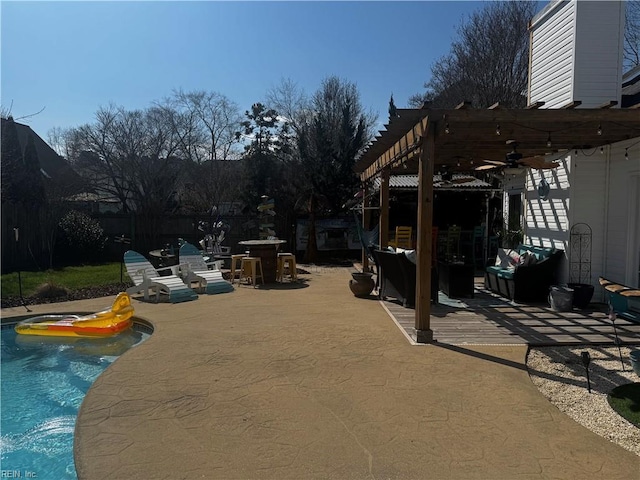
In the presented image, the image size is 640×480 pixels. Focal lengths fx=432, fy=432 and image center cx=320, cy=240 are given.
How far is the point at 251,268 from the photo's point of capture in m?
9.80

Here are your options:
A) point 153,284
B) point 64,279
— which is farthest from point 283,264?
point 64,279

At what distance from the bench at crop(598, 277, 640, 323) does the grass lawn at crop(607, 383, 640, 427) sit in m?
1.96

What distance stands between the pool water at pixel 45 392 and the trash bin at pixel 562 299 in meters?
6.20

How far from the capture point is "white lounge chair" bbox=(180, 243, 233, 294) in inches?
347

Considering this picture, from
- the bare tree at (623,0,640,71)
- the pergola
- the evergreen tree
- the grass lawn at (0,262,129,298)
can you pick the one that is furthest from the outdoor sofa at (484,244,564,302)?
the evergreen tree

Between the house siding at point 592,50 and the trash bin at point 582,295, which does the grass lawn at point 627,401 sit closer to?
the trash bin at point 582,295

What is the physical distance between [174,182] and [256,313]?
1402 centimetres

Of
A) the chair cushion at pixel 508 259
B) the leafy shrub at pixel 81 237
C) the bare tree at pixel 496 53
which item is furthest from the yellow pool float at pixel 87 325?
the bare tree at pixel 496 53

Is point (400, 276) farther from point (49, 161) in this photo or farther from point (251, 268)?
point (49, 161)

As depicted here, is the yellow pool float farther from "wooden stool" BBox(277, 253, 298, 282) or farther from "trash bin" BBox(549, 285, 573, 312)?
"trash bin" BBox(549, 285, 573, 312)

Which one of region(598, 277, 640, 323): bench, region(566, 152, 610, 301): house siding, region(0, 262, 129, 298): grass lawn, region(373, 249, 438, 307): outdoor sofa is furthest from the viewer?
region(0, 262, 129, 298): grass lawn

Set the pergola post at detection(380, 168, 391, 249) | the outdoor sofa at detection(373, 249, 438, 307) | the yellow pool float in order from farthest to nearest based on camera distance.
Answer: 1. the pergola post at detection(380, 168, 391, 249)
2. the outdoor sofa at detection(373, 249, 438, 307)
3. the yellow pool float

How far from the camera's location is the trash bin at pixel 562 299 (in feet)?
21.4

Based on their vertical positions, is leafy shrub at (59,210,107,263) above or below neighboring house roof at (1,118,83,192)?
below
